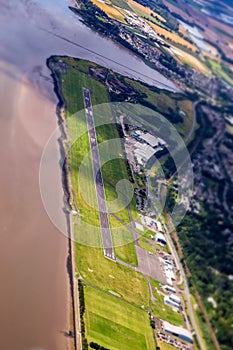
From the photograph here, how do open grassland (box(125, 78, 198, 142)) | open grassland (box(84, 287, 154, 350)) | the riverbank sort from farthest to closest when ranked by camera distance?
open grassland (box(125, 78, 198, 142)) < open grassland (box(84, 287, 154, 350)) < the riverbank

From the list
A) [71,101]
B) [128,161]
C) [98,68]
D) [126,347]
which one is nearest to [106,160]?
[128,161]

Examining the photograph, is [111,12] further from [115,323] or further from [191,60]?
[115,323]

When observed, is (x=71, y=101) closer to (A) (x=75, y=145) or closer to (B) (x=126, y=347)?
(A) (x=75, y=145)

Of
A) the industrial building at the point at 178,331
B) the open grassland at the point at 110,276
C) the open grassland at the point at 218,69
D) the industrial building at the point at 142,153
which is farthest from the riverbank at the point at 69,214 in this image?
the open grassland at the point at 218,69

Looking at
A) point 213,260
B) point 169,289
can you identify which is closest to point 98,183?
point 169,289

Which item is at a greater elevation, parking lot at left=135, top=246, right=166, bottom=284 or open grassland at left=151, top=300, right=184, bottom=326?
parking lot at left=135, top=246, right=166, bottom=284

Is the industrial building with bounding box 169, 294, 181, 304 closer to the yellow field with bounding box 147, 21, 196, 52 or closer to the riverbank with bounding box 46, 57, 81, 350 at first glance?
the riverbank with bounding box 46, 57, 81, 350

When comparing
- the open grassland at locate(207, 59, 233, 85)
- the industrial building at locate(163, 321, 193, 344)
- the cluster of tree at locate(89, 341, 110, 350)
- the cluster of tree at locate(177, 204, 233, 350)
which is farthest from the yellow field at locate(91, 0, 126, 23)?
the cluster of tree at locate(89, 341, 110, 350)
